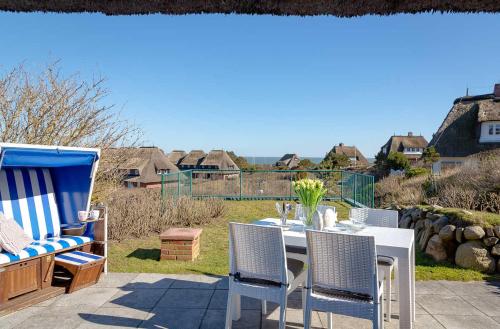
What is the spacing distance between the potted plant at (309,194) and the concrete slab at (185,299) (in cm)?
145

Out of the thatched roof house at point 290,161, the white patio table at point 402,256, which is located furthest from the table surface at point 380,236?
the thatched roof house at point 290,161

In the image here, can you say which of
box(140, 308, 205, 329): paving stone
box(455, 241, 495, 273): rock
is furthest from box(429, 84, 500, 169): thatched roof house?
box(140, 308, 205, 329): paving stone

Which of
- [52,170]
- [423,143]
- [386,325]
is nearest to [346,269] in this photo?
[386,325]

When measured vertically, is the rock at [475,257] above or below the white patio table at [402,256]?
below

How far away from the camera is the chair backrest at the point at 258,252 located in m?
2.91

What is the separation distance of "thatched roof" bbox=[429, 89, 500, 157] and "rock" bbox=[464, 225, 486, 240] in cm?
2183

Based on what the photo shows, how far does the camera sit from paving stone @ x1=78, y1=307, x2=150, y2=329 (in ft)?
11.0

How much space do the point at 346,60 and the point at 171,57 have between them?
6768 millimetres

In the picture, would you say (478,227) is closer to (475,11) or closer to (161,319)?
(475,11)

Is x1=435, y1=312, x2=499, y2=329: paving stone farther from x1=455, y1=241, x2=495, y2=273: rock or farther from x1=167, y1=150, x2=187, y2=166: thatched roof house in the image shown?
x1=167, y1=150, x2=187, y2=166: thatched roof house

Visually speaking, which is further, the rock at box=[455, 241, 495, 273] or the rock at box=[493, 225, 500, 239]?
the rock at box=[493, 225, 500, 239]

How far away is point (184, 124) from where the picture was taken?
19.0 metres

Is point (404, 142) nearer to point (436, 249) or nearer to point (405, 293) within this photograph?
point (436, 249)

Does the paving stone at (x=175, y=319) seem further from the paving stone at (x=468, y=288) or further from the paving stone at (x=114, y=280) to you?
the paving stone at (x=468, y=288)
